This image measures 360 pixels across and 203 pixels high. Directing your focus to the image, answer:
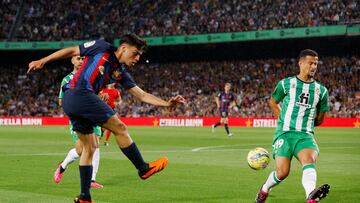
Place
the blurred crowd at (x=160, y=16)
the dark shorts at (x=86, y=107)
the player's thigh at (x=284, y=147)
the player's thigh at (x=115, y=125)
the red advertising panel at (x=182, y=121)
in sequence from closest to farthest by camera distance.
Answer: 1. the dark shorts at (x=86, y=107)
2. the player's thigh at (x=115, y=125)
3. the player's thigh at (x=284, y=147)
4. the red advertising panel at (x=182, y=121)
5. the blurred crowd at (x=160, y=16)

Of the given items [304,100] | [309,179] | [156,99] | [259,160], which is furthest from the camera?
[259,160]

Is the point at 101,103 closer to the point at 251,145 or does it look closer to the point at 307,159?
the point at 307,159

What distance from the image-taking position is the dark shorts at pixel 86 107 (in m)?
8.46

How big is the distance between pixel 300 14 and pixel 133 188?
129ft

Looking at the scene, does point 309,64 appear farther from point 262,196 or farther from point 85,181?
Answer: point 85,181

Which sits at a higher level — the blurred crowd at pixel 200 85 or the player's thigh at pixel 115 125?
the blurred crowd at pixel 200 85

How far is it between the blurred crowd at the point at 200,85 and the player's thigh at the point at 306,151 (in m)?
35.0

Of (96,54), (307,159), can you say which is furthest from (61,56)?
(307,159)

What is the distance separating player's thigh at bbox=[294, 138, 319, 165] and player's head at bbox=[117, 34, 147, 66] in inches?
92.3

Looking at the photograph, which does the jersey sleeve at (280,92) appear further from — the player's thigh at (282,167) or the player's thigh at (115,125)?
the player's thigh at (115,125)

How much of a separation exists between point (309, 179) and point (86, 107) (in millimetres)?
2866

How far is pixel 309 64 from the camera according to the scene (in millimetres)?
8875

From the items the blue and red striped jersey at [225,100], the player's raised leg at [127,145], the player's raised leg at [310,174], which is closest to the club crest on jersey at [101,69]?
the player's raised leg at [127,145]

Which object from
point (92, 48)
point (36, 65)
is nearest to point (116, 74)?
point (92, 48)
